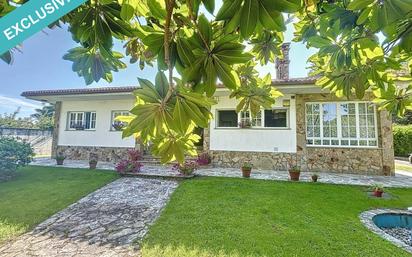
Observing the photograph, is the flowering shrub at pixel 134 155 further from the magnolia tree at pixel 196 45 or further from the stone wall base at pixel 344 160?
the magnolia tree at pixel 196 45

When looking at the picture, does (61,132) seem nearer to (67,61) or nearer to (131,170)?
(131,170)

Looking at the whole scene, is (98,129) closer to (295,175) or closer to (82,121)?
(82,121)

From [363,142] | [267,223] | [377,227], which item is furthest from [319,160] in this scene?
[267,223]

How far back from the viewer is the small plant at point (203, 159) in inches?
442

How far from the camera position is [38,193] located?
6.45 metres

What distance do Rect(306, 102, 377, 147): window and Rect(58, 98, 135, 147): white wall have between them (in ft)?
30.4

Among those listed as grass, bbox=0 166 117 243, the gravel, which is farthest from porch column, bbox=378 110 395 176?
grass, bbox=0 166 117 243

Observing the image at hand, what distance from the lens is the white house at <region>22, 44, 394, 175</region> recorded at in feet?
32.2

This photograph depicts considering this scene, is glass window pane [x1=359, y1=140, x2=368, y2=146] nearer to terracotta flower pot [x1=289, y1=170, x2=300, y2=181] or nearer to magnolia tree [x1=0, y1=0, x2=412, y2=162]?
terracotta flower pot [x1=289, y1=170, x2=300, y2=181]

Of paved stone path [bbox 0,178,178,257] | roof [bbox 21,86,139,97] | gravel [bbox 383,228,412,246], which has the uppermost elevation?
roof [bbox 21,86,139,97]

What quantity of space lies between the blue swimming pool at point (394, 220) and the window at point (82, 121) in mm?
13286

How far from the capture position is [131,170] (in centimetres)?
908

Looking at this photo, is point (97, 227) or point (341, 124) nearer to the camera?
point (97, 227)

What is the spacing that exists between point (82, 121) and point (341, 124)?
1368 centimetres
